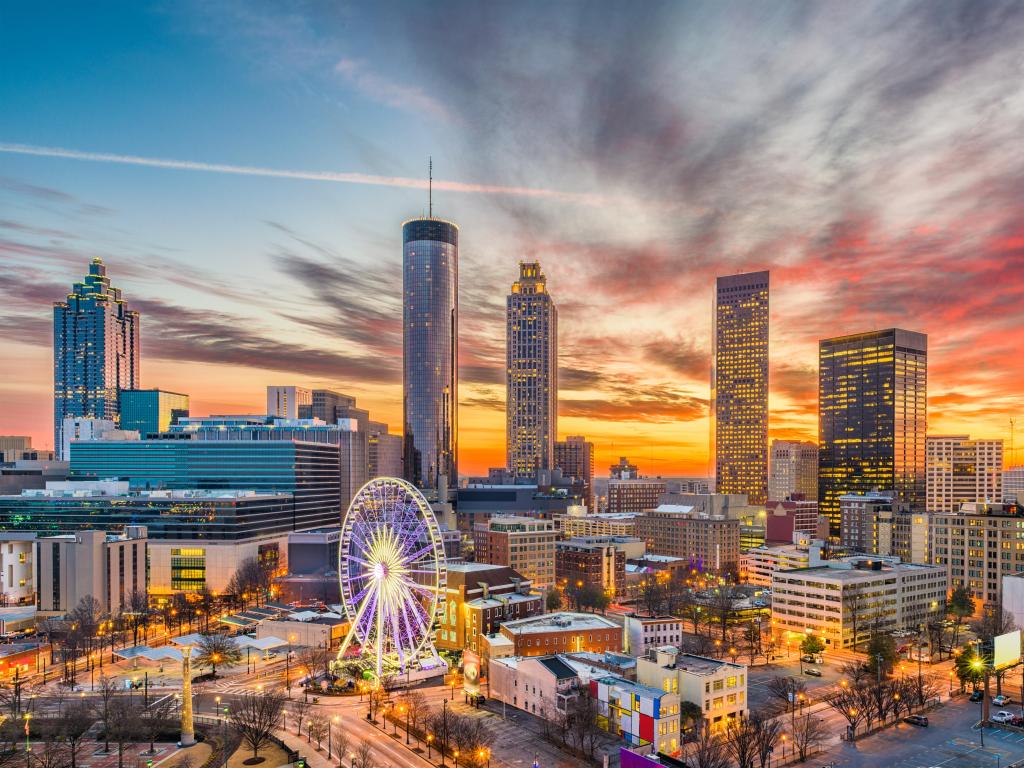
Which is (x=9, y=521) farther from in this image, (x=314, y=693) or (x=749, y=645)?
(x=749, y=645)

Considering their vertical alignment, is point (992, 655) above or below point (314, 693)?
above

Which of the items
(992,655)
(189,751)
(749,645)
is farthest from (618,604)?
(189,751)

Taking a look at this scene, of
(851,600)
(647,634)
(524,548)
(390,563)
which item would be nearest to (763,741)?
(647,634)

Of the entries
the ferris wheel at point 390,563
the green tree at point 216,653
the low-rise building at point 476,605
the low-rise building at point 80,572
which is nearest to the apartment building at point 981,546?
the low-rise building at point 476,605

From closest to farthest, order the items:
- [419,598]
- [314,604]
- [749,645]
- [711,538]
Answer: [749,645], [419,598], [314,604], [711,538]

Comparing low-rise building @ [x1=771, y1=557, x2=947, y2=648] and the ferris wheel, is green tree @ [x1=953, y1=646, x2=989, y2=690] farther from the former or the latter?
the ferris wheel

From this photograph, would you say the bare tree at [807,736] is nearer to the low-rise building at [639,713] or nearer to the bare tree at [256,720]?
the low-rise building at [639,713]

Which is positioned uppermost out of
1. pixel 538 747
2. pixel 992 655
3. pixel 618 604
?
pixel 992 655

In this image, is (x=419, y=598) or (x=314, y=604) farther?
(x=314, y=604)
